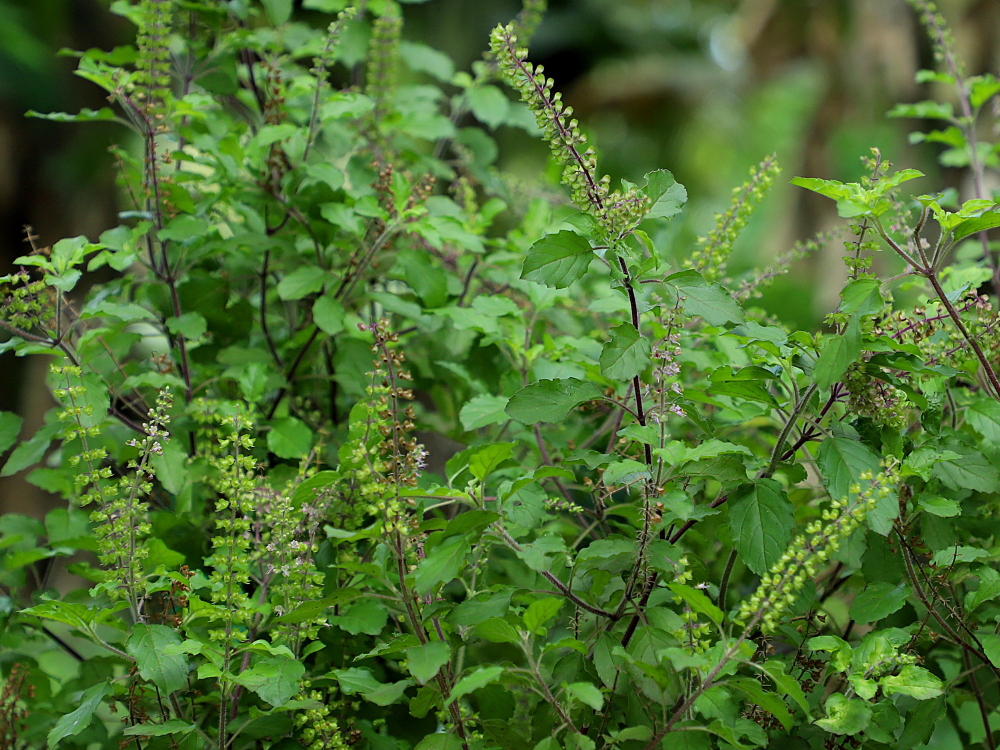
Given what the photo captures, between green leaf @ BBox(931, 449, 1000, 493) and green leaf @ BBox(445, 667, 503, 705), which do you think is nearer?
green leaf @ BBox(445, 667, 503, 705)

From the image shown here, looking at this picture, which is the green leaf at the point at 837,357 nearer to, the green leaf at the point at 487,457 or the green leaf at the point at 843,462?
the green leaf at the point at 843,462

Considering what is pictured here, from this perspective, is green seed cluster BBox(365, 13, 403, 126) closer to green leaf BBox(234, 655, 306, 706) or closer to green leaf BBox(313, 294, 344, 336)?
green leaf BBox(313, 294, 344, 336)

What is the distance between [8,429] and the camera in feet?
4.15

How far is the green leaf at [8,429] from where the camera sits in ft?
4.07

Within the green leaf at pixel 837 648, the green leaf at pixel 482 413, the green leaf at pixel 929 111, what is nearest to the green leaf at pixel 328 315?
the green leaf at pixel 482 413

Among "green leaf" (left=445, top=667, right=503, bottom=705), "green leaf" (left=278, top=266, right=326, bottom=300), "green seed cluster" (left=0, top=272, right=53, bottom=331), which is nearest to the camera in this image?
"green leaf" (left=445, top=667, right=503, bottom=705)

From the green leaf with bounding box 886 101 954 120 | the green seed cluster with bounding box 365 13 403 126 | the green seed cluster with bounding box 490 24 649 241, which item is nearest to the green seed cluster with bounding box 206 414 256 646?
the green seed cluster with bounding box 490 24 649 241

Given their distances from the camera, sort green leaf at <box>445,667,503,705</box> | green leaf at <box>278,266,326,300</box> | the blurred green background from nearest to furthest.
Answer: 1. green leaf at <box>445,667,503,705</box>
2. green leaf at <box>278,266,326,300</box>
3. the blurred green background

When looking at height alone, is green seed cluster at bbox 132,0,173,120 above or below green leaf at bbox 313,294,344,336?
above

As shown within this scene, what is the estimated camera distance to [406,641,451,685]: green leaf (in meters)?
0.80

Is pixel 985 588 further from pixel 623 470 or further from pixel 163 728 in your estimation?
pixel 163 728

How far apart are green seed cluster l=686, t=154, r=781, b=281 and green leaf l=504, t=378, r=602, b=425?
1.07 ft

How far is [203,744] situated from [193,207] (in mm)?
904

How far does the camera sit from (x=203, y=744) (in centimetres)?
99
